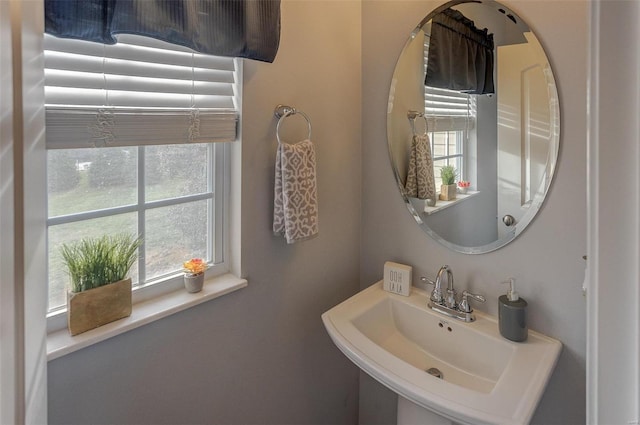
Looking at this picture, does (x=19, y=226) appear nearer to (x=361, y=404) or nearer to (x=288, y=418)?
(x=288, y=418)

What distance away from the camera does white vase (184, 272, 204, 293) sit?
1223 millimetres

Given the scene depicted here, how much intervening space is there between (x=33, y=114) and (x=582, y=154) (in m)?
1.36

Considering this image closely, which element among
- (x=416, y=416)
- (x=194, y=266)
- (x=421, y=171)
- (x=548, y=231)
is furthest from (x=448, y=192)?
(x=194, y=266)

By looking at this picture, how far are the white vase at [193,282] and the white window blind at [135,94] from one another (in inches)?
17.0

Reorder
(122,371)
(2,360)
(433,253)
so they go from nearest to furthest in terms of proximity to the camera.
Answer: (2,360), (122,371), (433,253)

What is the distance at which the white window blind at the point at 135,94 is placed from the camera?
914mm

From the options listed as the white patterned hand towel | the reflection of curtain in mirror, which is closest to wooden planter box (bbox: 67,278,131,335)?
the white patterned hand towel

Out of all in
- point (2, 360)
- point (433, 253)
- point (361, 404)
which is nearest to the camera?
point (2, 360)

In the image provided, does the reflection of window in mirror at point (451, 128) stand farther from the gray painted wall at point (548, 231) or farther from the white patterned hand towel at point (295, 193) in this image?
the white patterned hand towel at point (295, 193)

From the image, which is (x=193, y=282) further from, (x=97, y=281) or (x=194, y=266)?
(x=97, y=281)

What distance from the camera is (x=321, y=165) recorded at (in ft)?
5.14

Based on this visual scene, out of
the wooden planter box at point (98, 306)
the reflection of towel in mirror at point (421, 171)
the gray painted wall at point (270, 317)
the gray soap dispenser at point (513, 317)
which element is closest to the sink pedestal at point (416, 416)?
the gray soap dispenser at point (513, 317)

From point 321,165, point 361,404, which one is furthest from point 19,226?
point 361,404

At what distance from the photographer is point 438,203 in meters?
1.51
